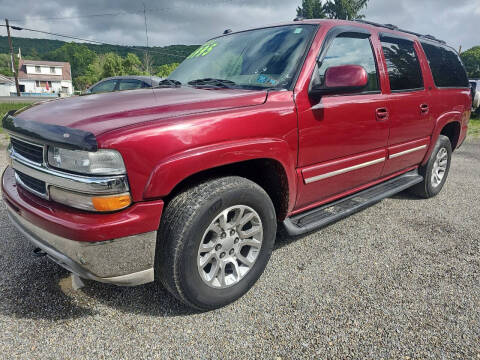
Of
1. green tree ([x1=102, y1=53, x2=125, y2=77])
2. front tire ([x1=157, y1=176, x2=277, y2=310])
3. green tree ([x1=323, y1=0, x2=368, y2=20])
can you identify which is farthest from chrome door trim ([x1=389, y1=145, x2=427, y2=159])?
green tree ([x1=323, y1=0, x2=368, y2=20])

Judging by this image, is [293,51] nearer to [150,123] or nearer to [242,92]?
[242,92]

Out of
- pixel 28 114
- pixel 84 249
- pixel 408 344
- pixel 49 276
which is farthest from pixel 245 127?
pixel 49 276

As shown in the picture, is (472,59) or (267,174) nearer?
(267,174)

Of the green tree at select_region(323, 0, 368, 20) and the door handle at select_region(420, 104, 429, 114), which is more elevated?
the green tree at select_region(323, 0, 368, 20)

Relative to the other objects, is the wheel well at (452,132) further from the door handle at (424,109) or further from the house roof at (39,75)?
the house roof at (39,75)

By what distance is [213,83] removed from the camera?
264 centimetres

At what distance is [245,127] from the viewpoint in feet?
6.63

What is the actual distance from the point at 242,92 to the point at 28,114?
1371 mm

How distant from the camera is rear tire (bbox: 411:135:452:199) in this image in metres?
4.07

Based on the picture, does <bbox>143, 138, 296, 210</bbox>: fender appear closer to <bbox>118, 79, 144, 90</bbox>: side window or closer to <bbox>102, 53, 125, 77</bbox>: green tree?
<bbox>118, 79, 144, 90</bbox>: side window

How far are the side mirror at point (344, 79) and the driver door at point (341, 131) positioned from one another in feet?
0.42

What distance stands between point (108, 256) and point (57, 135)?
661 mm

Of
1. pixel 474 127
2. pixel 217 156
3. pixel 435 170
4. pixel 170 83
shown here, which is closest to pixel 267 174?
pixel 217 156

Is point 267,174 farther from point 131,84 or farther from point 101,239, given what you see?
point 131,84
